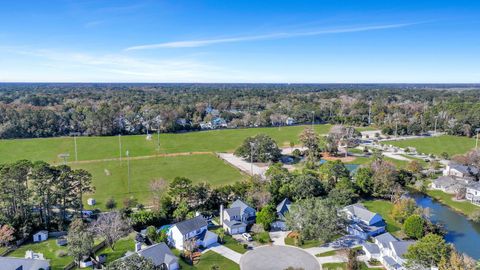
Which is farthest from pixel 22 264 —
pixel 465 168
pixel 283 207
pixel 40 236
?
pixel 465 168

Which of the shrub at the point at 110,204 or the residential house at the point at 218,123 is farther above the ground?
the residential house at the point at 218,123

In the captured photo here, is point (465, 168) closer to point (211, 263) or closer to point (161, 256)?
point (211, 263)

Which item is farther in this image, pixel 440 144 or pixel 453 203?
pixel 440 144

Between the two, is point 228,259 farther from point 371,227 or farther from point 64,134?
point 64,134

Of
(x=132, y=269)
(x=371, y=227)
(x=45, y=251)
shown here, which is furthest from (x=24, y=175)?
(x=371, y=227)

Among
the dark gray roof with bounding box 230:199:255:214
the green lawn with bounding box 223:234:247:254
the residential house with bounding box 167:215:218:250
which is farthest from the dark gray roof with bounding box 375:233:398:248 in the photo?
the residential house with bounding box 167:215:218:250

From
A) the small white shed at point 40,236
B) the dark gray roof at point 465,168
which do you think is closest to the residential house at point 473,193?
the dark gray roof at point 465,168

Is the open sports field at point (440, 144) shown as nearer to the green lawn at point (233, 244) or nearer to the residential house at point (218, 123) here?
the residential house at point (218, 123)
